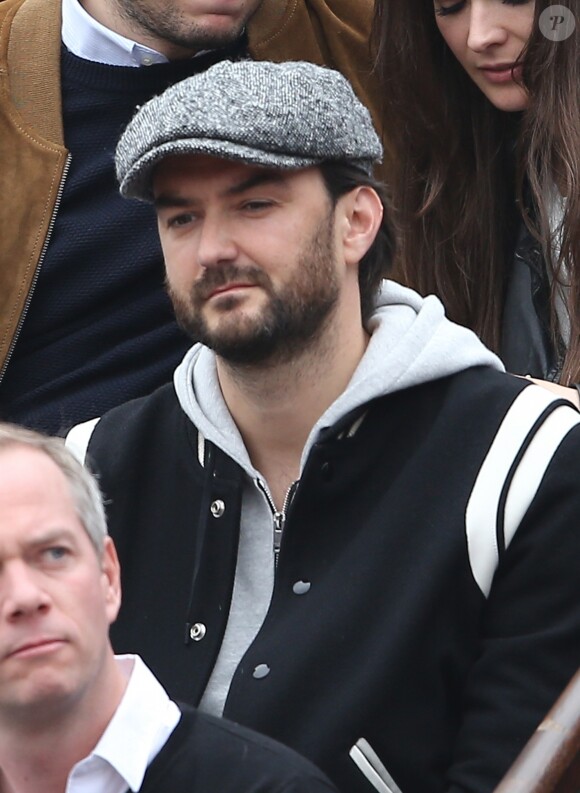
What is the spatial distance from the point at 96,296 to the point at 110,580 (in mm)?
1287

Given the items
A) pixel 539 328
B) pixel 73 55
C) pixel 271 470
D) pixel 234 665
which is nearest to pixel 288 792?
pixel 234 665

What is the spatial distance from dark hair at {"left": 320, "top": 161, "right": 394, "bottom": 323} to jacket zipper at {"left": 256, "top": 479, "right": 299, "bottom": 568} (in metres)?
0.30

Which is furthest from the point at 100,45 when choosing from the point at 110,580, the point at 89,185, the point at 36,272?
the point at 110,580

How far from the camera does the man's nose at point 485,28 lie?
3129mm

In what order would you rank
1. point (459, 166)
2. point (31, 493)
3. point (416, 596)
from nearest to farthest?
point (31, 493) < point (416, 596) < point (459, 166)

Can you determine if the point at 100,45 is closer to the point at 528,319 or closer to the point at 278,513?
the point at 528,319

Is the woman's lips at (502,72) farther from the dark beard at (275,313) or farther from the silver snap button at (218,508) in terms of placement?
the silver snap button at (218,508)

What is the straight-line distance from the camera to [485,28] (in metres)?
3.14

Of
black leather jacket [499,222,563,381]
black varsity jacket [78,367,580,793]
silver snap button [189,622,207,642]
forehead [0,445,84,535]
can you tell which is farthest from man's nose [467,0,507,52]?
forehead [0,445,84,535]

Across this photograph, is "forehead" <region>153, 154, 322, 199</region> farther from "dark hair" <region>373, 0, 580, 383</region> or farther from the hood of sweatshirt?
"dark hair" <region>373, 0, 580, 383</region>

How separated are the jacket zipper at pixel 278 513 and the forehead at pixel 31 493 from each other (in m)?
0.49

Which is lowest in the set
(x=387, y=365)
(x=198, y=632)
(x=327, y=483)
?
(x=198, y=632)

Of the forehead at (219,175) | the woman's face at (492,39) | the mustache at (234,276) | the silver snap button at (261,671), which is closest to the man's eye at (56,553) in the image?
the silver snap button at (261,671)

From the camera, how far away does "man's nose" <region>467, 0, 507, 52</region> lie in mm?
3129
